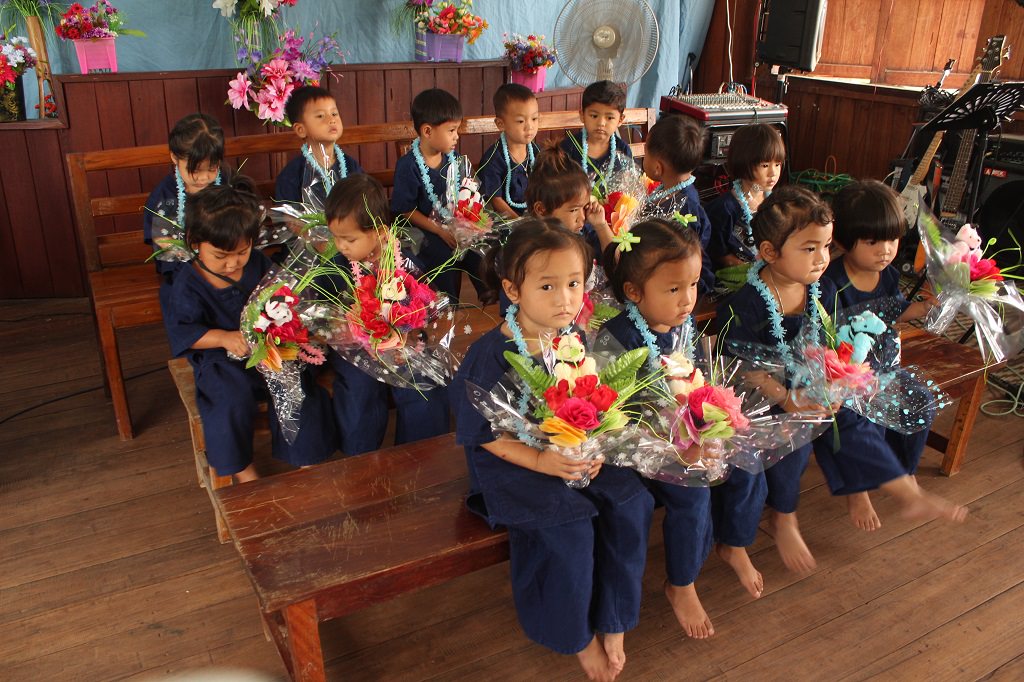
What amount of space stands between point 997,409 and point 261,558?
286 centimetres

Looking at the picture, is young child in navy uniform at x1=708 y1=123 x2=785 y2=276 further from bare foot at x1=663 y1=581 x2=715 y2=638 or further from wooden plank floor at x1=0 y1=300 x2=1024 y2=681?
bare foot at x1=663 y1=581 x2=715 y2=638

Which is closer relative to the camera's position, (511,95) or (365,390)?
(365,390)

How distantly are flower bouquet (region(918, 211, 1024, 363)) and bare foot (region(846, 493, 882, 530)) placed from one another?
58cm

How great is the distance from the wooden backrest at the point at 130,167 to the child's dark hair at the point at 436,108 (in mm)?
244

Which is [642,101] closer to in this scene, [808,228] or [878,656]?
[808,228]

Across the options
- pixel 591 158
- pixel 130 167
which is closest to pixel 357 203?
pixel 130 167

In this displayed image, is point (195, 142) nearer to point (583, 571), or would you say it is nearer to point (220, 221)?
point (220, 221)

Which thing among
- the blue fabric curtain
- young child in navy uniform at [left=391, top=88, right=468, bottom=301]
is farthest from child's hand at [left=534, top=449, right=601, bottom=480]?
the blue fabric curtain

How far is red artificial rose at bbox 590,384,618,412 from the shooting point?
1.68 metres

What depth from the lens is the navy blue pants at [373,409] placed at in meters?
2.48

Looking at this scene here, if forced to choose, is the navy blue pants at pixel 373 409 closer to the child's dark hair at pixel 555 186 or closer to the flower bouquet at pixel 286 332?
the flower bouquet at pixel 286 332

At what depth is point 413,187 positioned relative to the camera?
3330 millimetres

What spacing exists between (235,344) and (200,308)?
0.19m

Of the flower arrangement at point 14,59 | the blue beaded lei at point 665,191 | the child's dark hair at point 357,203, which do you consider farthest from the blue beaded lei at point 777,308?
the flower arrangement at point 14,59
